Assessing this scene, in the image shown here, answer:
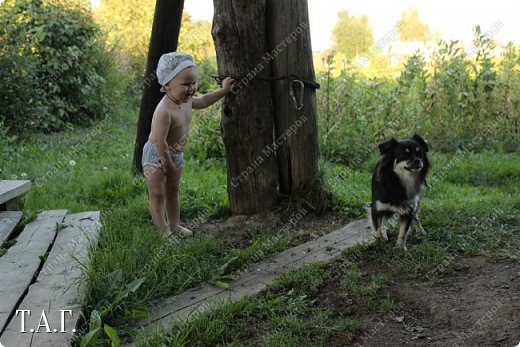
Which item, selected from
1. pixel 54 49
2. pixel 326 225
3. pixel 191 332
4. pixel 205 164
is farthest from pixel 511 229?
pixel 54 49

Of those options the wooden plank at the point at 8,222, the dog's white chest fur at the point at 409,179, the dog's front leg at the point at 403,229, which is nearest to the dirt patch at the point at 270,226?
the dog's front leg at the point at 403,229

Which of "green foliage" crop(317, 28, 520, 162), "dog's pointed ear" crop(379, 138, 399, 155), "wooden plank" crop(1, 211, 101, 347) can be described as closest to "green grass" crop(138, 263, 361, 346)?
"wooden plank" crop(1, 211, 101, 347)

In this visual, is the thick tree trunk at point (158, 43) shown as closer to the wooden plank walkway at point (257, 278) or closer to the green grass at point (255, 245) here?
the green grass at point (255, 245)

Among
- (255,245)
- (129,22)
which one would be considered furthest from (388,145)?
(129,22)

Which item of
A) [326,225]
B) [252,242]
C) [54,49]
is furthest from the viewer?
[54,49]

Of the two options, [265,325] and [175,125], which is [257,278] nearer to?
[265,325]

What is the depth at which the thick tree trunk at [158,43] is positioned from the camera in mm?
6258

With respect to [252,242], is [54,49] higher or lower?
higher

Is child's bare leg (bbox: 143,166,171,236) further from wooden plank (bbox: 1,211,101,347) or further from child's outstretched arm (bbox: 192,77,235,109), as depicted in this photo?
child's outstretched arm (bbox: 192,77,235,109)

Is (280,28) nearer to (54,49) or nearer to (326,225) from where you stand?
(326,225)

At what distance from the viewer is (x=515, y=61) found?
9164 millimetres

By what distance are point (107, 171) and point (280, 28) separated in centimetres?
348

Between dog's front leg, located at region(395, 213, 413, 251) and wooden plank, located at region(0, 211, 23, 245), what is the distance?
10.7 feet

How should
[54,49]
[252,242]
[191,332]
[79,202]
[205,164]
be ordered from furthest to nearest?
[54,49] → [205,164] → [79,202] → [252,242] → [191,332]
